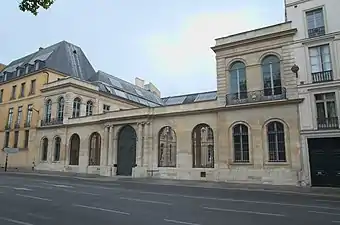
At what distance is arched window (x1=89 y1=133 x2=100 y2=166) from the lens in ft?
99.5

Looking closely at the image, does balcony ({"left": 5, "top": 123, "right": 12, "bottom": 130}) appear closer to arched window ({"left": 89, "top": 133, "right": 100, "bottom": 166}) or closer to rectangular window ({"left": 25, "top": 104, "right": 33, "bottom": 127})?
rectangular window ({"left": 25, "top": 104, "right": 33, "bottom": 127})

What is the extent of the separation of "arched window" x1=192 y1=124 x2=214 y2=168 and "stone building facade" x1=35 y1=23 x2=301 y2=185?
85 mm

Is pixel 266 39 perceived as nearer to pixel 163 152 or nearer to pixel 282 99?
pixel 282 99

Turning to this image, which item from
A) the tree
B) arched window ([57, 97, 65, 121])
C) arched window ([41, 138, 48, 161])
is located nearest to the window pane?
the tree

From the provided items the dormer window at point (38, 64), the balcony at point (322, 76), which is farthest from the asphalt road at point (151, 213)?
the dormer window at point (38, 64)

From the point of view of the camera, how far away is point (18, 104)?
3966 centimetres

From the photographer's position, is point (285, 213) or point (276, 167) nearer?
point (285, 213)

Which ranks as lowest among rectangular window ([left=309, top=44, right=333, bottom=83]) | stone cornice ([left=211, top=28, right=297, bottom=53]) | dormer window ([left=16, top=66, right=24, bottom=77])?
rectangular window ([left=309, top=44, right=333, bottom=83])

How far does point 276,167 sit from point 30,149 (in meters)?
30.0

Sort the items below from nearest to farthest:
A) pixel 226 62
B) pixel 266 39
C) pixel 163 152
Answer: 1. pixel 266 39
2. pixel 226 62
3. pixel 163 152

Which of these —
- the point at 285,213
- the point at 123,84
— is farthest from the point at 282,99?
the point at 123,84

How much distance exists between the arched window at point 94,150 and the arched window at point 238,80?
15.8 metres

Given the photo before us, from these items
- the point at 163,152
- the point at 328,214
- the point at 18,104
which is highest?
the point at 18,104

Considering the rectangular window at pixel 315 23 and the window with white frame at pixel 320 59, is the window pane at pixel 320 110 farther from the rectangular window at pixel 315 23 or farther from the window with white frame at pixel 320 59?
the rectangular window at pixel 315 23
